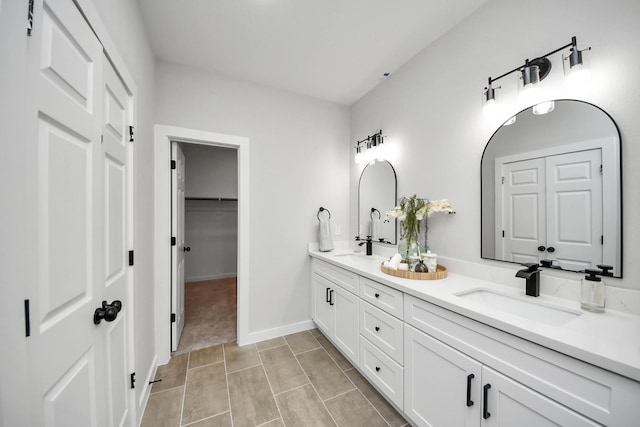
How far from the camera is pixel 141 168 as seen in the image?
1.69m

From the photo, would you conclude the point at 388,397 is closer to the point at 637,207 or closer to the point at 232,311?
the point at 637,207

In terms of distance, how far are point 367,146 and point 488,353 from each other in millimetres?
2110

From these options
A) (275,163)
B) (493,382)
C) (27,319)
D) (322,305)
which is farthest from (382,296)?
(275,163)

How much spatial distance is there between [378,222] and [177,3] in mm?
2418

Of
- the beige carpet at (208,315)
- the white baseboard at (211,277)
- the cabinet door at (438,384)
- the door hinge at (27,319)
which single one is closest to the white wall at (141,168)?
the beige carpet at (208,315)

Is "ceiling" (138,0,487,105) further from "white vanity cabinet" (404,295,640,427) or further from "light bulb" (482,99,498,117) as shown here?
"white vanity cabinet" (404,295,640,427)

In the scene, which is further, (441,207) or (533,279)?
(441,207)

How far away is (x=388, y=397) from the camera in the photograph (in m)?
1.58

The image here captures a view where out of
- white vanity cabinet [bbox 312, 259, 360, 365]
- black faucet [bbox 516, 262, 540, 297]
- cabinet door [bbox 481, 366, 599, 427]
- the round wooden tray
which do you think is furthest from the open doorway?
black faucet [bbox 516, 262, 540, 297]

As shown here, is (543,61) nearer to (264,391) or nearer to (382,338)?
(382,338)

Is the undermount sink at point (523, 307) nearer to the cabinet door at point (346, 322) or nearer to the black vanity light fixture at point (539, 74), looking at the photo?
the cabinet door at point (346, 322)

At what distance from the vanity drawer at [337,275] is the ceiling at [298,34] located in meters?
1.93

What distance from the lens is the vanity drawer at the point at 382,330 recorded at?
1.51m

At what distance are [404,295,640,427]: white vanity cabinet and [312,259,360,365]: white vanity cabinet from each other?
1.88 feet
